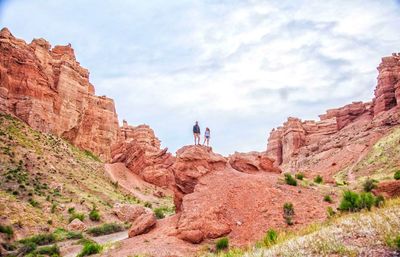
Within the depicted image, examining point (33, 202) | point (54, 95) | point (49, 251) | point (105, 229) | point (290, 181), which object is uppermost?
point (54, 95)

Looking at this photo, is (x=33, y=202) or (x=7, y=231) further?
(x=33, y=202)

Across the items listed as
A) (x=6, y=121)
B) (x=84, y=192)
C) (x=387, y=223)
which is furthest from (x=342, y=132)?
(x=387, y=223)

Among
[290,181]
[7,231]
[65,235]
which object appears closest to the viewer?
[290,181]

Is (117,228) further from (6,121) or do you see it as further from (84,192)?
(6,121)

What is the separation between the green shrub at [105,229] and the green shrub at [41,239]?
14.7 ft

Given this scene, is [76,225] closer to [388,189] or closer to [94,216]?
[94,216]

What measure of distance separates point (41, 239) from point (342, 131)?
248 feet

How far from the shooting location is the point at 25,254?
3130 centimetres

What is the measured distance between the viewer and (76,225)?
42.6 metres

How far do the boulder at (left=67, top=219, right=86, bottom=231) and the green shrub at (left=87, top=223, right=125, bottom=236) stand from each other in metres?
1.68

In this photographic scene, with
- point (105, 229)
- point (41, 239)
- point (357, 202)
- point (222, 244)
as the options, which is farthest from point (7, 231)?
point (357, 202)

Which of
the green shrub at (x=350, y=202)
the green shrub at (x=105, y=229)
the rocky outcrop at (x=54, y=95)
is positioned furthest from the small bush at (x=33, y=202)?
the green shrub at (x=350, y=202)

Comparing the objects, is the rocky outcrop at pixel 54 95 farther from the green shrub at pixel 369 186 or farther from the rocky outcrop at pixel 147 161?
the green shrub at pixel 369 186

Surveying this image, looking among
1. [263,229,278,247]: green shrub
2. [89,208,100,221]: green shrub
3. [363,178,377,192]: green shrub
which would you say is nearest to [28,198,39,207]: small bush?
[89,208,100,221]: green shrub
